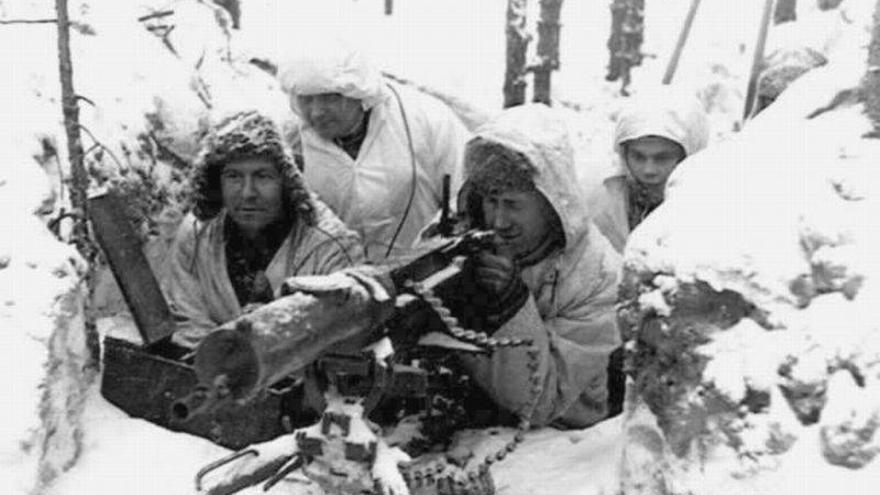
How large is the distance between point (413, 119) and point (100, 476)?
2509mm

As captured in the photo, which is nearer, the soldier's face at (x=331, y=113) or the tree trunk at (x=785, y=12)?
the soldier's face at (x=331, y=113)

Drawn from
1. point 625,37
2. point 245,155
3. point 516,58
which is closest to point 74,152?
point 245,155

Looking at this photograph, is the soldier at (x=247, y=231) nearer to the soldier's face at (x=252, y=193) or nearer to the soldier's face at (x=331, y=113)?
the soldier's face at (x=252, y=193)

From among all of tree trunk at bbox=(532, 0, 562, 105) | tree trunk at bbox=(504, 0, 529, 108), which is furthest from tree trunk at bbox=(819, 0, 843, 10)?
tree trunk at bbox=(504, 0, 529, 108)

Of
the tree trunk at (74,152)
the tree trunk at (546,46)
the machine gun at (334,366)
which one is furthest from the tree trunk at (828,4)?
the machine gun at (334,366)

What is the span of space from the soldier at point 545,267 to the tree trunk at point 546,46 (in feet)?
24.0

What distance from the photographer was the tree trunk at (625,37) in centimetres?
1423

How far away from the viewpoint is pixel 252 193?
3855 mm

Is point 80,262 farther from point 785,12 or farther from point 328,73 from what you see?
point 785,12

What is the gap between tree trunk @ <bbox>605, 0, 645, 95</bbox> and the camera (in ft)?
46.7

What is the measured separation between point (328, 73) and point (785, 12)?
12.5m

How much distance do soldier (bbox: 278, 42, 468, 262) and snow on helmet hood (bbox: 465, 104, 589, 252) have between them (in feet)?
2.63

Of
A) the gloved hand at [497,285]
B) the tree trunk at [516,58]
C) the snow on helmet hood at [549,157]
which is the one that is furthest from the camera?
the tree trunk at [516,58]

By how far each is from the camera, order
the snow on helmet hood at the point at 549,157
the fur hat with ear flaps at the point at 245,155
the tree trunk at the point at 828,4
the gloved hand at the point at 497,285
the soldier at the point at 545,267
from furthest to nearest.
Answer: the tree trunk at the point at 828,4 → the fur hat with ear flaps at the point at 245,155 → the snow on helmet hood at the point at 549,157 → the soldier at the point at 545,267 → the gloved hand at the point at 497,285
